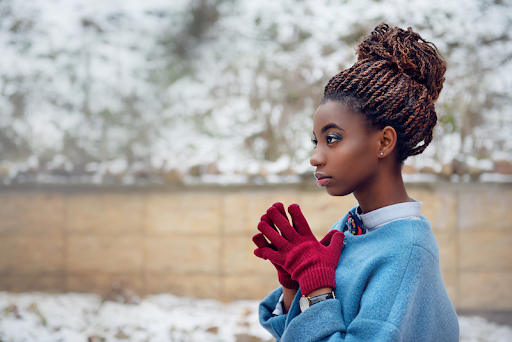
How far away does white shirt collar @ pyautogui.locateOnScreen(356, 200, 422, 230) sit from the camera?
0.90 meters

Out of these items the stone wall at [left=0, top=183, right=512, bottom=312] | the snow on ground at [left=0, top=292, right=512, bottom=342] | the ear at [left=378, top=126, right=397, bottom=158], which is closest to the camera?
the ear at [left=378, top=126, right=397, bottom=158]

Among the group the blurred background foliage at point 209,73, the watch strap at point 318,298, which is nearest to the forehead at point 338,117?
the watch strap at point 318,298

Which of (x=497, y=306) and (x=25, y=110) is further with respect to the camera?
(x=25, y=110)

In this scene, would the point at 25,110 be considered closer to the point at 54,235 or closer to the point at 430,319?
the point at 54,235

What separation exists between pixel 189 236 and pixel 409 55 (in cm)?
286

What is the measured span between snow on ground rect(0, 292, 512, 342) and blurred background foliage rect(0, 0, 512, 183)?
6.69 ft

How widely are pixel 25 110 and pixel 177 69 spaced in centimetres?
270

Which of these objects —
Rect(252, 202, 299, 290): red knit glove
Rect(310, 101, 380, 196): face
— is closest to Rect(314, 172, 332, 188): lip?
Rect(310, 101, 380, 196): face

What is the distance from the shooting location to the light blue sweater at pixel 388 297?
2.50 feet

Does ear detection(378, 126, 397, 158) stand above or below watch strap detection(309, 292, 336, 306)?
above

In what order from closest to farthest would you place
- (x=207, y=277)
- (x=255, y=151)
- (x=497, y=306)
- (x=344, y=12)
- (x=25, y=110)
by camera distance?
(x=497, y=306) < (x=207, y=277) < (x=344, y=12) < (x=255, y=151) < (x=25, y=110)

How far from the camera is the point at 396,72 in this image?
87 centimetres

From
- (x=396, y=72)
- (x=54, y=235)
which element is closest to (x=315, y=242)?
(x=396, y=72)

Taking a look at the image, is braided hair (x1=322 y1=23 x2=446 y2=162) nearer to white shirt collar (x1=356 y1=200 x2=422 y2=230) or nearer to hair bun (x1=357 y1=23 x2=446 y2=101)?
hair bun (x1=357 y1=23 x2=446 y2=101)
